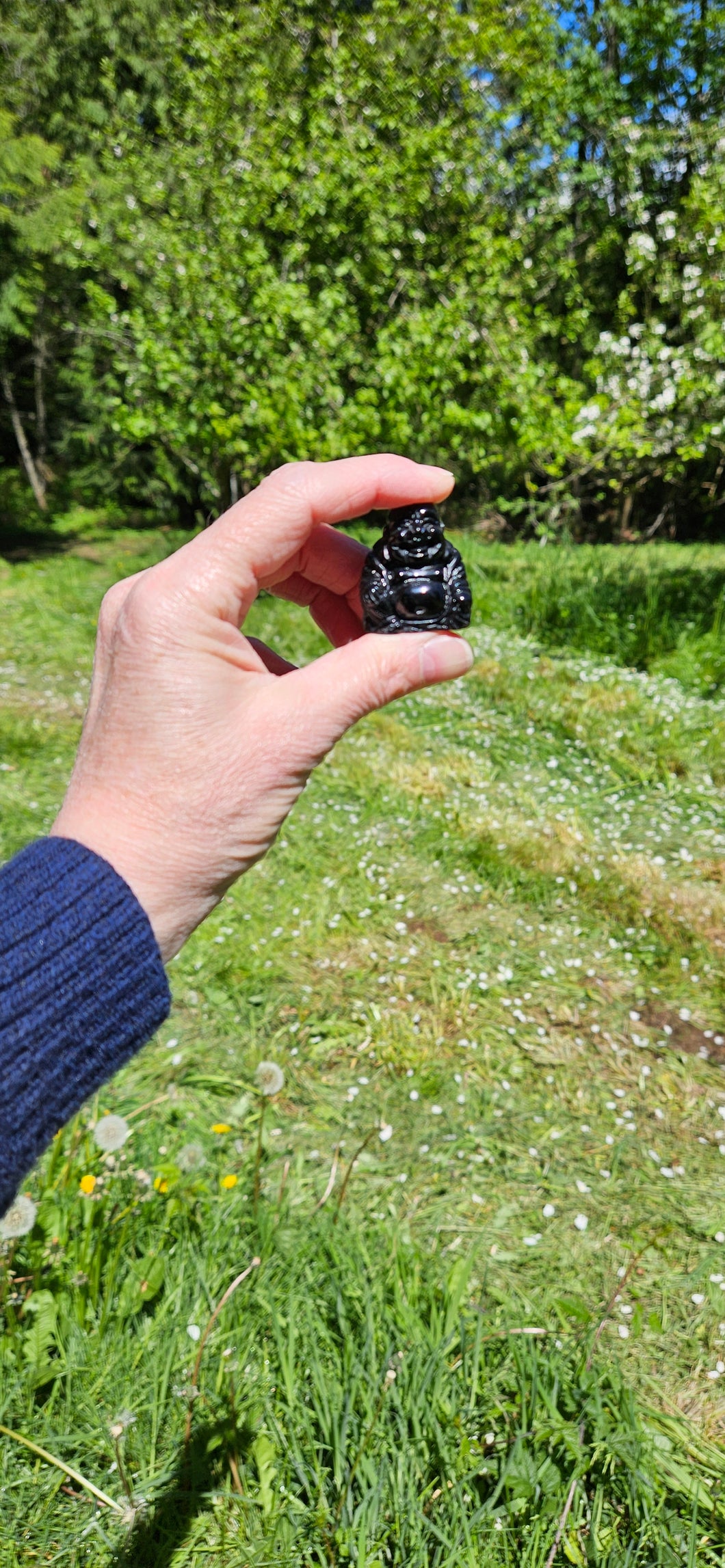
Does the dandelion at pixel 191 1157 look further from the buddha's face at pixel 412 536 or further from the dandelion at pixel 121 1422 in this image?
the buddha's face at pixel 412 536

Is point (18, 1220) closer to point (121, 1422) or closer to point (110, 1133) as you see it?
point (110, 1133)

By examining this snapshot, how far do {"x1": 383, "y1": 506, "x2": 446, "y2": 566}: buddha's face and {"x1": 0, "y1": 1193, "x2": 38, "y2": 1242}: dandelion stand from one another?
1.56 m

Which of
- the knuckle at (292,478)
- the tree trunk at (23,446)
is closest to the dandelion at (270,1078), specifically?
the knuckle at (292,478)

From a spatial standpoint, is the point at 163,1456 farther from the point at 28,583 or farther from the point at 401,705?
the point at 28,583

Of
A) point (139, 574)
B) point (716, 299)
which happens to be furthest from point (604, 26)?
point (139, 574)

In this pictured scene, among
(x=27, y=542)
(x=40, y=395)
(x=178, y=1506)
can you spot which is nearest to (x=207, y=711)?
(x=178, y=1506)

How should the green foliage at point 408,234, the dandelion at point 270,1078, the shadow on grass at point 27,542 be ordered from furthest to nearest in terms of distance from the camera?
the shadow on grass at point 27,542
the green foliage at point 408,234
the dandelion at point 270,1078

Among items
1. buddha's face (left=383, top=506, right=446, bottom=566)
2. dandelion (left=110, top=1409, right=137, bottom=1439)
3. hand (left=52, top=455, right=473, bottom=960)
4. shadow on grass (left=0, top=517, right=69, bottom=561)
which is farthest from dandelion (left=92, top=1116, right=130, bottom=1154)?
shadow on grass (left=0, top=517, right=69, bottom=561)

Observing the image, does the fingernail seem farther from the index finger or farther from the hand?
the index finger

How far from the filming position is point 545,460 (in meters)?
9.34

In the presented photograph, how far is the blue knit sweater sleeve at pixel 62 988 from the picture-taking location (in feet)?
3.79

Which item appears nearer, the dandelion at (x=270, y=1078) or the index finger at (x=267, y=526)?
the index finger at (x=267, y=526)

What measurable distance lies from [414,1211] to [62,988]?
173 centimetres

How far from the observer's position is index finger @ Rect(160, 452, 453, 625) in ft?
4.35
